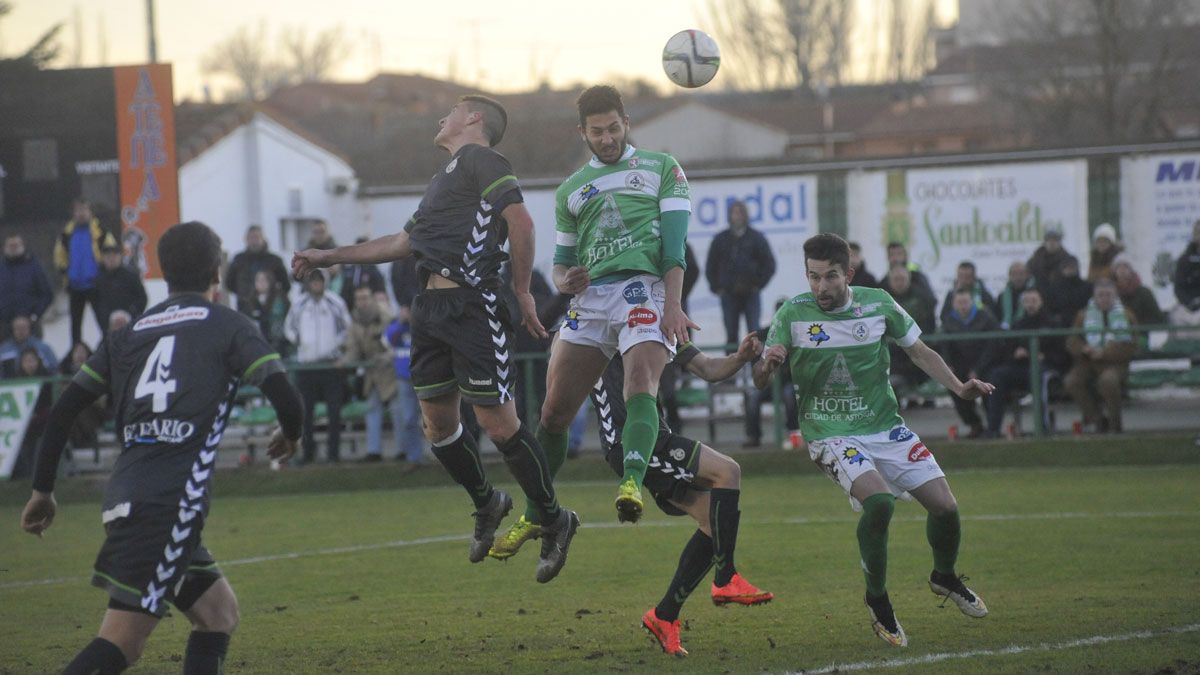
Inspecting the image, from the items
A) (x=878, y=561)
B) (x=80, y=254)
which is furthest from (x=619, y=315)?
(x=80, y=254)

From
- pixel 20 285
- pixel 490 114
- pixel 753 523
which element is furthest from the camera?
pixel 20 285

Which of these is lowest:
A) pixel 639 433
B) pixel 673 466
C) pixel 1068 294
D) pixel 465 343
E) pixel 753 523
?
pixel 753 523

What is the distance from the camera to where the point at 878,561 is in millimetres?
8094

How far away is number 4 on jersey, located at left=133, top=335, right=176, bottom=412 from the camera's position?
20.0ft

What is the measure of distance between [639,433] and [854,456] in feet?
3.78

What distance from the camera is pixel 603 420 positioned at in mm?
9031

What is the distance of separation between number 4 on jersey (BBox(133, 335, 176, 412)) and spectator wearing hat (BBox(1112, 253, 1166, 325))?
45.7ft

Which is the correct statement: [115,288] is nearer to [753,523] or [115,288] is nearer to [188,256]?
[753,523]

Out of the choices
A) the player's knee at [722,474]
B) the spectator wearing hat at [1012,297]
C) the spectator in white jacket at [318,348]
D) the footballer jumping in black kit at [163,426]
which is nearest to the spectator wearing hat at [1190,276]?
the spectator wearing hat at [1012,297]

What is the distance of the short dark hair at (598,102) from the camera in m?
8.37

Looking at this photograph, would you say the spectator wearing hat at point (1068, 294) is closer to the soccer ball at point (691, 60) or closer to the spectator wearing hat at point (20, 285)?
the soccer ball at point (691, 60)

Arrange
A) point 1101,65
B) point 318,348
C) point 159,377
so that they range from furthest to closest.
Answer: point 1101,65 < point 318,348 < point 159,377

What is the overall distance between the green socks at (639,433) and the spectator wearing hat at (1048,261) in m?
11.5

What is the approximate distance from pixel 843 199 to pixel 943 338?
7.77 meters
